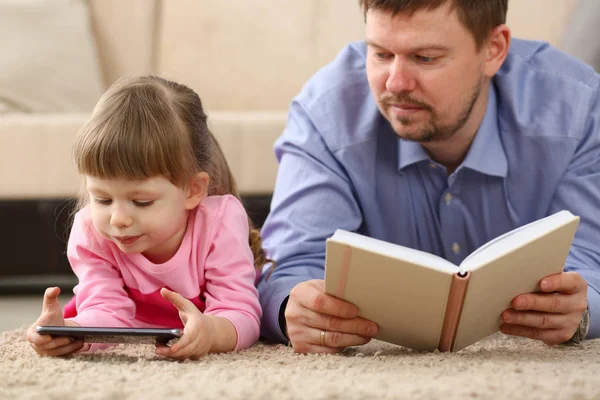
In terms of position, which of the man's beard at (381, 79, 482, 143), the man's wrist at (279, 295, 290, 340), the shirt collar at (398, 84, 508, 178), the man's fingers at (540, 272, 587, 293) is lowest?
the man's wrist at (279, 295, 290, 340)

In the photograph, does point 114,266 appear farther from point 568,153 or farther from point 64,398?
point 568,153

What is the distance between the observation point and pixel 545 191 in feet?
5.79

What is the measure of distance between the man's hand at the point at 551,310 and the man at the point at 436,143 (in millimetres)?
208

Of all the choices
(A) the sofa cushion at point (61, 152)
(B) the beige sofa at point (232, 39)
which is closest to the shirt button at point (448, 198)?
(A) the sofa cushion at point (61, 152)

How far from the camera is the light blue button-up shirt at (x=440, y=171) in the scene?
173cm

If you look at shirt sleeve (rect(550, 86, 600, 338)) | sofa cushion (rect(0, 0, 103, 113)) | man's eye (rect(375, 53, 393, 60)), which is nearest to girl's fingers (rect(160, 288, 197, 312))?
man's eye (rect(375, 53, 393, 60))

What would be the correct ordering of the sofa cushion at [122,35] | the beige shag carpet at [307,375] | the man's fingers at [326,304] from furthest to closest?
the sofa cushion at [122,35] → the man's fingers at [326,304] → the beige shag carpet at [307,375]

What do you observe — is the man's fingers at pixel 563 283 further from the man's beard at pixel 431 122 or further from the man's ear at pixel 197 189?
the man's ear at pixel 197 189

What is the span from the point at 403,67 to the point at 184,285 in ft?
1.87

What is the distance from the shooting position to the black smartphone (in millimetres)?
1217

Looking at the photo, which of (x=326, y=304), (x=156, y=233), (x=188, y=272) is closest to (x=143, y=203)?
(x=156, y=233)

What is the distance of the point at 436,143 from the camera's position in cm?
179

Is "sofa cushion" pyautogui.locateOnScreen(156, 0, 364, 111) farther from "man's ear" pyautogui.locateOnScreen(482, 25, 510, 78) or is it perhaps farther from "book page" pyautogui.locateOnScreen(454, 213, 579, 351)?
"book page" pyautogui.locateOnScreen(454, 213, 579, 351)

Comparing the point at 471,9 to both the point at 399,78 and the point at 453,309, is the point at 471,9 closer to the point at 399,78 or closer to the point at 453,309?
the point at 399,78
